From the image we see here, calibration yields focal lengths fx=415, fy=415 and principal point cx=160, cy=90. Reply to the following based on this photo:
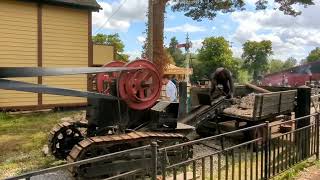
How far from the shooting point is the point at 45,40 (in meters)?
16.8

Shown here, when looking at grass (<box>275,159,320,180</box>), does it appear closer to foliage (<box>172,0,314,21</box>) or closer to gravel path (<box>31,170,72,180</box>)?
gravel path (<box>31,170,72,180</box>)

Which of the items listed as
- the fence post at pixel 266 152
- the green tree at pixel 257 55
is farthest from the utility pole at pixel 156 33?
the green tree at pixel 257 55

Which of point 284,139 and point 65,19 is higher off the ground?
→ point 65,19

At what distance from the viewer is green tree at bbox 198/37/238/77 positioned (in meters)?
73.1

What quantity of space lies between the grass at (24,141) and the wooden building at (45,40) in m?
0.91

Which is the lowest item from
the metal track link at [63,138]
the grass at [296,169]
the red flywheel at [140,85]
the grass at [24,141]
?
the grass at [24,141]

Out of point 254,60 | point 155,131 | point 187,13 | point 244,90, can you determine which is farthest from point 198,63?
point 155,131

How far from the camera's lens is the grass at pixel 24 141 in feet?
27.5

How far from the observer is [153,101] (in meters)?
7.58

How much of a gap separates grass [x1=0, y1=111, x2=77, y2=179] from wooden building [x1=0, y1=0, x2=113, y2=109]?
911 millimetres

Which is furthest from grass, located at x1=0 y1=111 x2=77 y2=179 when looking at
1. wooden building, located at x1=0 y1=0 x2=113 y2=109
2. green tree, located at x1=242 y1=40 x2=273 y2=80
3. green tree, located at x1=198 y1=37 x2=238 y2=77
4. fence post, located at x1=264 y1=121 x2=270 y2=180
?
green tree, located at x1=242 y1=40 x2=273 y2=80

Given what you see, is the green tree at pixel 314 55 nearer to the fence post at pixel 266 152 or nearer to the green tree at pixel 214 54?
the green tree at pixel 214 54

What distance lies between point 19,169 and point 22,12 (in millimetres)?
9652

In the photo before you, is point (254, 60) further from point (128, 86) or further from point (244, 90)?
point (128, 86)
